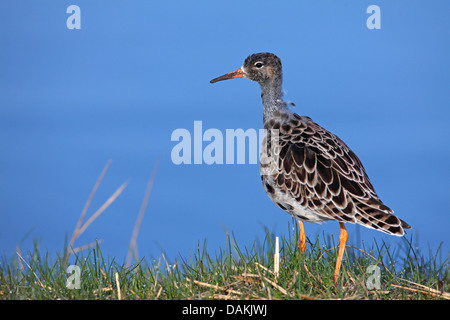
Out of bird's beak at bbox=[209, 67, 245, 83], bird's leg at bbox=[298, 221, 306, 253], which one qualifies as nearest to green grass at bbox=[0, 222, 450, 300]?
bird's leg at bbox=[298, 221, 306, 253]

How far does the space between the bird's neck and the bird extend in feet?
0.93

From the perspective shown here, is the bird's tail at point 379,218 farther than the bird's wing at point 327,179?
No

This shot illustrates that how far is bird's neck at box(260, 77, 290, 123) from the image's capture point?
724cm

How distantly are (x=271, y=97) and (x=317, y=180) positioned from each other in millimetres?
1656

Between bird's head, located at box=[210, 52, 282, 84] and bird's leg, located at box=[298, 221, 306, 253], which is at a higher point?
bird's head, located at box=[210, 52, 282, 84]

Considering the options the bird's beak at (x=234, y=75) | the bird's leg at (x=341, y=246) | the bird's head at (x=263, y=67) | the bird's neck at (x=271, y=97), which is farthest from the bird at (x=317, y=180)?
the bird's beak at (x=234, y=75)

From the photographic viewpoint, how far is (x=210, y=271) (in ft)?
18.9

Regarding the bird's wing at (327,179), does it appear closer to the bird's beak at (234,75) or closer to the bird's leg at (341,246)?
the bird's leg at (341,246)

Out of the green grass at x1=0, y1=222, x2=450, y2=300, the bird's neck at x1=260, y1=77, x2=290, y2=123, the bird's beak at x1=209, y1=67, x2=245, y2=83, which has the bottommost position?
the green grass at x1=0, y1=222, x2=450, y2=300

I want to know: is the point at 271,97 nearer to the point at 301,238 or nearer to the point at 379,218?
the point at 301,238

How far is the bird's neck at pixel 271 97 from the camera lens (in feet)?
23.7

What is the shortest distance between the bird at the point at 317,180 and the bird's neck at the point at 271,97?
283 millimetres

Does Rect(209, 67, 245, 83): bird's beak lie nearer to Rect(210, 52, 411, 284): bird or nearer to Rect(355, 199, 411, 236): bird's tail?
Rect(210, 52, 411, 284): bird

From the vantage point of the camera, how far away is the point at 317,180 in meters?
6.15
